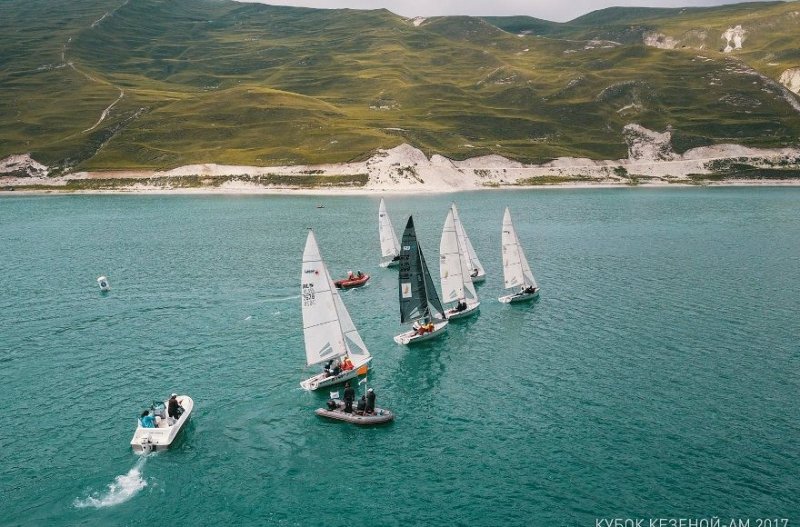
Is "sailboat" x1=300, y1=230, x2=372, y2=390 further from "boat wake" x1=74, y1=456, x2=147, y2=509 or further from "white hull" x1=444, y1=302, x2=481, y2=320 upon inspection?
"white hull" x1=444, y1=302, x2=481, y2=320

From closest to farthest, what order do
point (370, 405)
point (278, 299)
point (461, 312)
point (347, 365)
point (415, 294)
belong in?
1. point (370, 405)
2. point (347, 365)
3. point (415, 294)
4. point (461, 312)
5. point (278, 299)

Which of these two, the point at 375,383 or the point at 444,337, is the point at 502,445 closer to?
the point at 375,383

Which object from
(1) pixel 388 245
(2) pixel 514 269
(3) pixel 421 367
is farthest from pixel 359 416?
(1) pixel 388 245

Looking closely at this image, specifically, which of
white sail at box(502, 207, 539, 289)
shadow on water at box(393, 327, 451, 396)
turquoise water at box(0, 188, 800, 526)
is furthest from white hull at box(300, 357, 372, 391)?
white sail at box(502, 207, 539, 289)

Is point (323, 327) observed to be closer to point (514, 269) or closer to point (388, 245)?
point (514, 269)

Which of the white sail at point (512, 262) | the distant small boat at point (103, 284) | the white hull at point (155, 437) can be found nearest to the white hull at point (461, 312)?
the white sail at point (512, 262)
